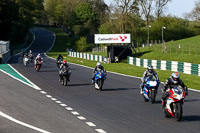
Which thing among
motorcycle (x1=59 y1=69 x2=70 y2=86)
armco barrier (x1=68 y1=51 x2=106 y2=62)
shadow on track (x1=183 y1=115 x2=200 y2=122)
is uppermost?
motorcycle (x1=59 y1=69 x2=70 y2=86)

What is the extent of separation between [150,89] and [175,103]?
450 centimetres

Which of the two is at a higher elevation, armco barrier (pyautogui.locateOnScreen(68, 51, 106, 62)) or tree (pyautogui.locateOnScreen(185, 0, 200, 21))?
tree (pyautogui.locateOnScreen(185, 0, 200, 21))

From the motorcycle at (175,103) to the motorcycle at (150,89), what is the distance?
371cm

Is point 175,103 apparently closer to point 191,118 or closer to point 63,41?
point 191,118

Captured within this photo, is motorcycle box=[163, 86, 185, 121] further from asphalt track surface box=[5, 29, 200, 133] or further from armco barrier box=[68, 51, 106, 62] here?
armco barrier box=[68, 51, 106, 62]

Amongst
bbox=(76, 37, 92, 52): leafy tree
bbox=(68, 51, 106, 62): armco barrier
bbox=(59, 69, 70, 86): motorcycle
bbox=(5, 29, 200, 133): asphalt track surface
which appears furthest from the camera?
bbox=(76, 37, 92, 52): leafy tree

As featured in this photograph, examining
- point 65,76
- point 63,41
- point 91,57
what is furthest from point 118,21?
point 65,76

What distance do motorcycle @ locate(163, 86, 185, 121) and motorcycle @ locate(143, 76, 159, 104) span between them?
371 centimetres

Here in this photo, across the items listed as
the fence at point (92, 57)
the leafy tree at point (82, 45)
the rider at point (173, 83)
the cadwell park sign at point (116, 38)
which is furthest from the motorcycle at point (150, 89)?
the leafy tree at point (82, 45)

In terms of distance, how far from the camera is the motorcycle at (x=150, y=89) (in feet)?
56.7

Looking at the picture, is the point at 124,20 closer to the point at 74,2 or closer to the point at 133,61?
the point at 133,61

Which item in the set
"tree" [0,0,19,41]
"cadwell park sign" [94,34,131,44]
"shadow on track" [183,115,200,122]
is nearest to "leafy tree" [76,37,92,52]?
"tree" [0,0,19,41]

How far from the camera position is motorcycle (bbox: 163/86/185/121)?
1284 cm

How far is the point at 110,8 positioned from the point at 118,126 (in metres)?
79.2
